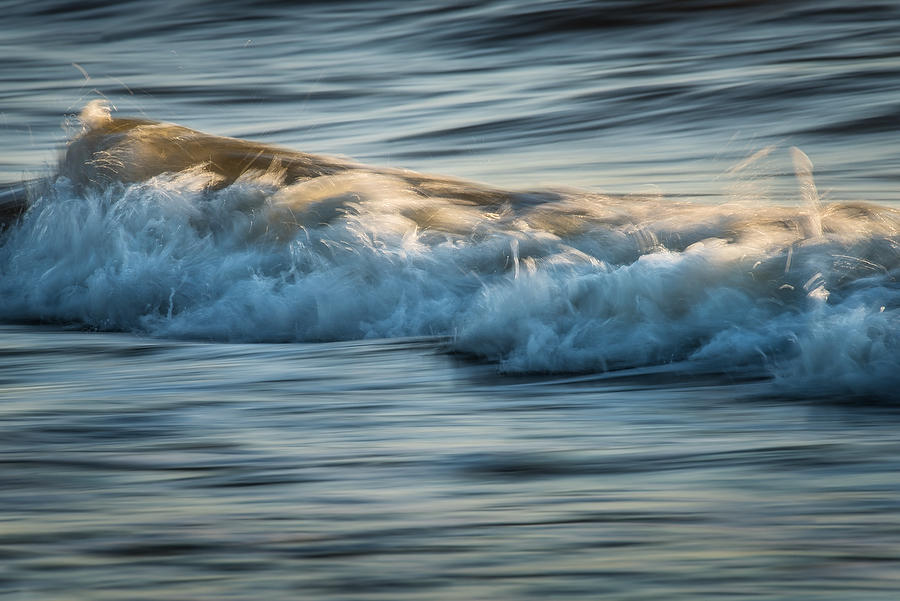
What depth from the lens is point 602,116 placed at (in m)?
8.90

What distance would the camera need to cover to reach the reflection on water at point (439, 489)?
89.3 inches

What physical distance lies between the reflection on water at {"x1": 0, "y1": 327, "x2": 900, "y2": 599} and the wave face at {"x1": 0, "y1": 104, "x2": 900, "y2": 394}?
294mm

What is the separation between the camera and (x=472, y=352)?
4383mm

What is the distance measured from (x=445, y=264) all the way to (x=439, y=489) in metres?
2.33

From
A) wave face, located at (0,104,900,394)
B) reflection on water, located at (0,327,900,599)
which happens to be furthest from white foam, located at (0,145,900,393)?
reflection on water, located at (0,327,900,599)

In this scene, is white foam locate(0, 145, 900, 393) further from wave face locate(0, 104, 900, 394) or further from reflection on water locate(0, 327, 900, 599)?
reflection on water locate(0, 327, 900, 599)

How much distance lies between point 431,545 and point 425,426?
0.97 meters

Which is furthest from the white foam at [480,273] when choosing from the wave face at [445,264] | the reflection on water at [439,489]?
the reflection on water at [439,489]

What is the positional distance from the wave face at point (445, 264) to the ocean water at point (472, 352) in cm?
1

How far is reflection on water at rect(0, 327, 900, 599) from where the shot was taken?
227 centimetres

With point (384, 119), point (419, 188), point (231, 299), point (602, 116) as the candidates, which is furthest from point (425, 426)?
point (384, 119)

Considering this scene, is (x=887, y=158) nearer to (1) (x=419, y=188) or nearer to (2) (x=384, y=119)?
(1) (x=419, y=188)

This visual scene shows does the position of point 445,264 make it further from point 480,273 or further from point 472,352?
point 472,352

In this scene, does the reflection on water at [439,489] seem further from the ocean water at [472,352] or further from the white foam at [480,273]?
the white foam at [480,273]
